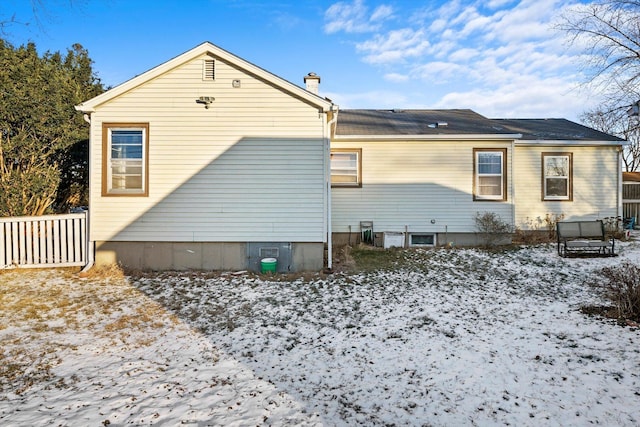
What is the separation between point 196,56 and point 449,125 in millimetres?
8745

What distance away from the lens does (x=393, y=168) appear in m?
11.3

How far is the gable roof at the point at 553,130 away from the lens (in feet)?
39.7

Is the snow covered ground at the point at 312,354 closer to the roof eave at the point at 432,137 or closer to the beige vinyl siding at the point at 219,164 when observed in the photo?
the beige vinyl siding at the point at 219,164

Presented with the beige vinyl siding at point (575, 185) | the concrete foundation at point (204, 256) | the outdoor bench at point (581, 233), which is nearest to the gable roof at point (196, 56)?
the concrete foundation at point (204, 256)

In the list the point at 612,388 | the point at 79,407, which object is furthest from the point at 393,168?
the point at 79,407

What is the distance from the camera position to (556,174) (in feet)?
39.9

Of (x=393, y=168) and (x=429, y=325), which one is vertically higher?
(x=393, y=168)

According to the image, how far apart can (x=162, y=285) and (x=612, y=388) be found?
749 centimetres

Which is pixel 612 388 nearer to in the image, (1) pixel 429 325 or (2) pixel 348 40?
(1) pixel 429 325

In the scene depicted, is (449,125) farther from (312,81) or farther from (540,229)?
(312,81)

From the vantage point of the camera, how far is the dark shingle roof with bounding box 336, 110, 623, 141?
11.5m

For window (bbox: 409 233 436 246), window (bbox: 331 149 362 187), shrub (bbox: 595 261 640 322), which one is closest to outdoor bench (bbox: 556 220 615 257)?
window (bbox: 409 233 436 246)

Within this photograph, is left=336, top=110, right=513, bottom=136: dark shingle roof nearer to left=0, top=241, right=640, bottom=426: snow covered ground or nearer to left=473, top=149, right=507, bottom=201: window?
left=473, top=149, right=507, bottom=201: window

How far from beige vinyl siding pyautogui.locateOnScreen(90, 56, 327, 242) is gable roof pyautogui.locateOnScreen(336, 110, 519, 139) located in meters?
3.29
